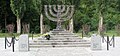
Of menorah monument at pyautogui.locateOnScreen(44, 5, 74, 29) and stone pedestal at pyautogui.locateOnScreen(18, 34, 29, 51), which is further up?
menorah monument at pyautogui.locateOnScreen(44, 5, 74, 29)

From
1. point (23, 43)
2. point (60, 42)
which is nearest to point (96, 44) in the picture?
point (60, 42)

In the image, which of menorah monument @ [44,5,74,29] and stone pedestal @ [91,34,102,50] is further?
menorah monument @ [44,5,74,29]

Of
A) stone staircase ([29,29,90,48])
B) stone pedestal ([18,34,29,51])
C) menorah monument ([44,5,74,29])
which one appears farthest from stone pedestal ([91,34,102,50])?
menorah monument ([44,5,74,29])

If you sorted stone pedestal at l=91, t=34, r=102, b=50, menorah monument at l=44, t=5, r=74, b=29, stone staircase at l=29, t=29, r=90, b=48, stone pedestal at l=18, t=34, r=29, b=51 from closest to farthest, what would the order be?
1. stone pedestal at l=18, t=34, r=29, b=51
2. stone pedestal at l=91, t=34, r=102, b=50
3. stone staircase at l=29, t=29, r=90, b=48
4. menorah monument at l=44, t=5, r=74, b=29

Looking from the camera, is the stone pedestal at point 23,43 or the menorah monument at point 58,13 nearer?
the stone pedestal at point 23,43

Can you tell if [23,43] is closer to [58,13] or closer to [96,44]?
[96,44]

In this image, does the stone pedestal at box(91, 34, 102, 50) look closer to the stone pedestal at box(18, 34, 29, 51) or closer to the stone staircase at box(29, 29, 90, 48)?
the stone staircase at box(29, 29, 90, 48)

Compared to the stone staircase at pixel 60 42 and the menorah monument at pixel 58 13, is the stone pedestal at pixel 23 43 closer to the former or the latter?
the stone staircase at pixel 60 42

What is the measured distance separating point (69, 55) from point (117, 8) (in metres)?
34.2

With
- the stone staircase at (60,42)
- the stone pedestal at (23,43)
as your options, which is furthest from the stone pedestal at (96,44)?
the stone pedestal at (23,43)

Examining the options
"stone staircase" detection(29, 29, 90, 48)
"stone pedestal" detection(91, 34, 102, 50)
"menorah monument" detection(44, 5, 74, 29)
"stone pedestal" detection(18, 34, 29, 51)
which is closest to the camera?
"stone pedestal" detection(18, 34, 29, 51)

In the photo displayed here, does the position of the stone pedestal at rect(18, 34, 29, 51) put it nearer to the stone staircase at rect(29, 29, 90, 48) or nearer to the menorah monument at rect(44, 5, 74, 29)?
the stone staircase at rect(29, 29, 90, 48)

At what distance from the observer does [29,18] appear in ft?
152

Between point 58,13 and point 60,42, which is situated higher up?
point 58,13
